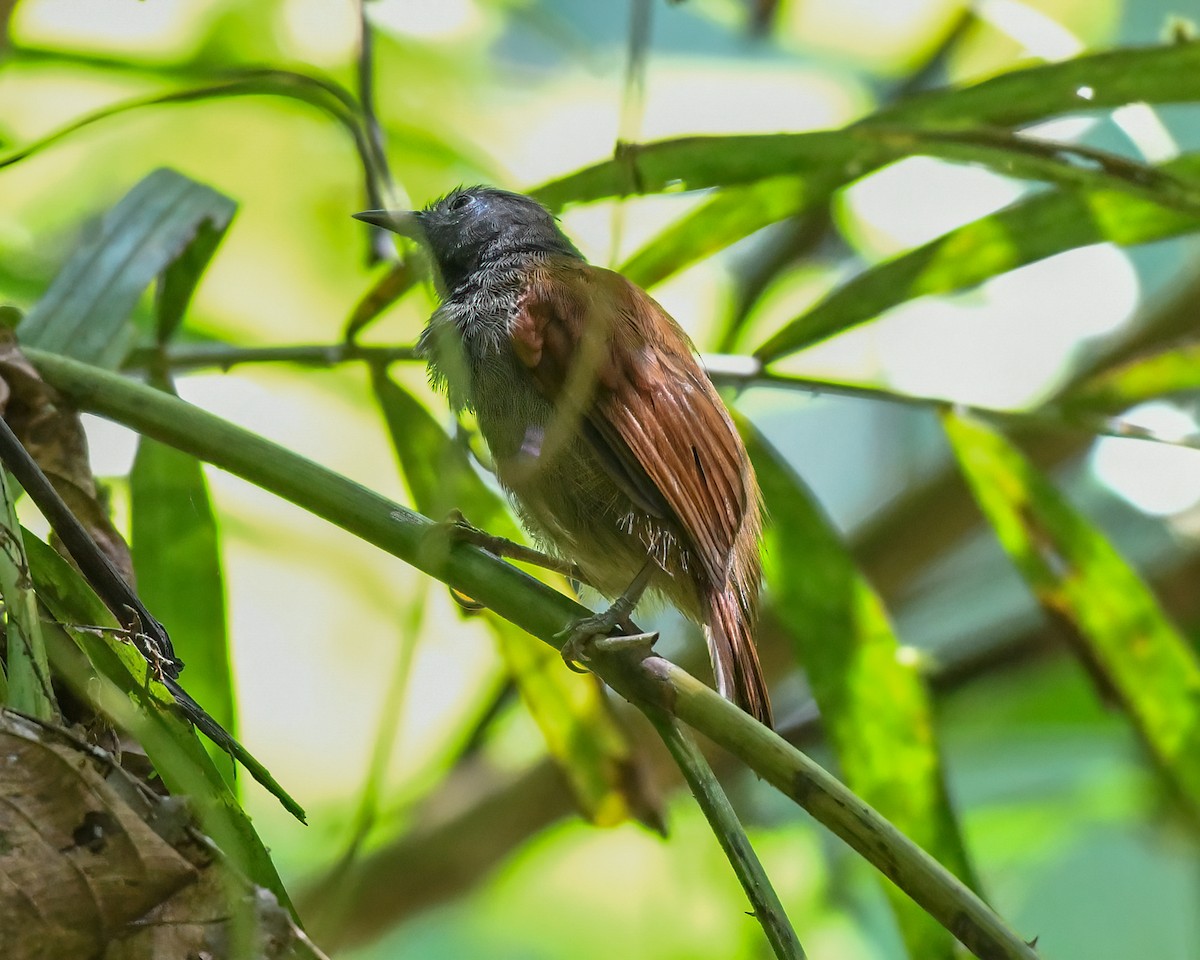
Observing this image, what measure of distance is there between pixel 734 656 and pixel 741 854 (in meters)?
0.71

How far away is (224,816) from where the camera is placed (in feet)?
3.73

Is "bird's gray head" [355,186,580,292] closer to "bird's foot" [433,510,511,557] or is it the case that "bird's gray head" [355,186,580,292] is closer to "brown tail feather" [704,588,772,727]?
"bird's foot" [433,510,511,557]

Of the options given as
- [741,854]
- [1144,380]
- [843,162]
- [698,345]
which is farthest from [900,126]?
[698,345]

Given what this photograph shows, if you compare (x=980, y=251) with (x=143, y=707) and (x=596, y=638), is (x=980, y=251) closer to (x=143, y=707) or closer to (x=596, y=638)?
(x=596, y=638)

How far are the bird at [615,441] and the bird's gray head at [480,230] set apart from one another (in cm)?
40

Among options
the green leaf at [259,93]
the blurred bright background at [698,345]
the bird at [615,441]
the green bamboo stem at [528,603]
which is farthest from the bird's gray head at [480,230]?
the green bamboo stem at [528,603]

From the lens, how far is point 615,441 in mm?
1938

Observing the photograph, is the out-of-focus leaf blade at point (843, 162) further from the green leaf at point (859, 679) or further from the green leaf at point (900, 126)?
the green leaf at point (859, 679)

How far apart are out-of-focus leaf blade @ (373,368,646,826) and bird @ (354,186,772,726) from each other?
87 millimetres

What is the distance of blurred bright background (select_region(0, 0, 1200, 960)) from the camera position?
3.87m

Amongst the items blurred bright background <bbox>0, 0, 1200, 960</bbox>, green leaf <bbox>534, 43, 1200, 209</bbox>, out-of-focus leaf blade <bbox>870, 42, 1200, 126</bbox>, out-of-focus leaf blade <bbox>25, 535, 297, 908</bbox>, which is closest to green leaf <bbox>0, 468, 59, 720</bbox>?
out-of-focus leaf blade <bbox>25, 535, 297, 908</bbox>

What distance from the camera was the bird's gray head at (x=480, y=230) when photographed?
2.81m

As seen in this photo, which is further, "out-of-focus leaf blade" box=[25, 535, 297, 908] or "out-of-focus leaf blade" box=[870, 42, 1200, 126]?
"out-of-focus leaf blade" box=[870, 42, 1200, 126]

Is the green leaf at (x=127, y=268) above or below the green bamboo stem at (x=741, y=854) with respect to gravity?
above
